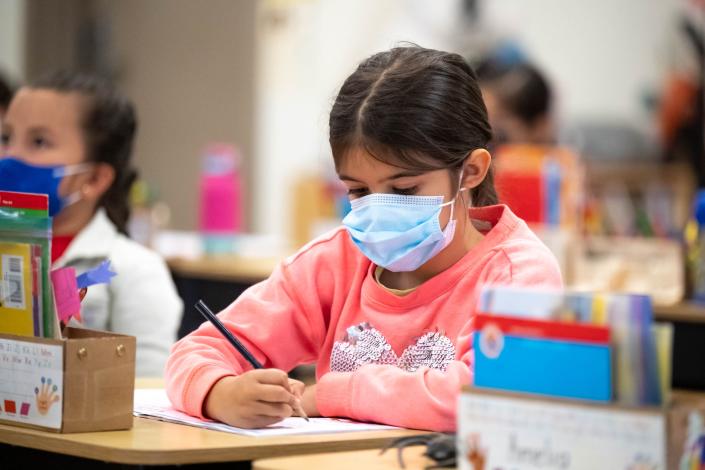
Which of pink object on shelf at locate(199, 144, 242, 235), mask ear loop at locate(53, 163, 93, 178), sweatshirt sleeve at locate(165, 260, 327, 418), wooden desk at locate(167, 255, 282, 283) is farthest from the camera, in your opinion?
pink object on shelf at locate(199, 144, 242, 235)

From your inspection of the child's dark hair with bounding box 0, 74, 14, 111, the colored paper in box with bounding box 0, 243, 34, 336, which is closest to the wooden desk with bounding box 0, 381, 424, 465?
the colored paper in box with bounding box 0, 243, 34, 336

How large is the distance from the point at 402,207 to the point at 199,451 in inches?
17.8

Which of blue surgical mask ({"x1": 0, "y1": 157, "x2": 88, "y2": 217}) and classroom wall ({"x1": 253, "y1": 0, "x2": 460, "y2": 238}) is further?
classroom wall ({"x1": 253, "y1": 0, "x2": 460, "y2": 238})

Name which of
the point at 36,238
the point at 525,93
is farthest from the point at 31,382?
the point at 525,93

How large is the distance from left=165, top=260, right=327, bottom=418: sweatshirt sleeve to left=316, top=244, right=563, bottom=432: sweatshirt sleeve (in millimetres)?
172

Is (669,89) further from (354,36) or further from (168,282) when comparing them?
(168,282)

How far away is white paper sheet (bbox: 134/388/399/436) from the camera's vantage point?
1301 millimetres

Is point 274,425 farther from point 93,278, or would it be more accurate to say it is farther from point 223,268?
point 223,268

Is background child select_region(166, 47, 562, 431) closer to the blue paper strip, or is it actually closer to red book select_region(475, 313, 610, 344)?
the blue paper strip

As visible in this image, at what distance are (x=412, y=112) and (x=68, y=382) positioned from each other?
542 mm

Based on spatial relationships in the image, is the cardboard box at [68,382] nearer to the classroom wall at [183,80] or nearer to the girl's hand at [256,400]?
the girl's hand at [256,400]

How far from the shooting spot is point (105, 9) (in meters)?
6.12

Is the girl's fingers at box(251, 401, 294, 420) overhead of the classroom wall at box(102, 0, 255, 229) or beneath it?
beneath

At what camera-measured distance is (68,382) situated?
128cm
